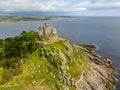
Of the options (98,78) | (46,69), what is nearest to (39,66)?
(46,69)

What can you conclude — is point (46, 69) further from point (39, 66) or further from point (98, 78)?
point (98, 78)

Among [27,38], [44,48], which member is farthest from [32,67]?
[27,38]

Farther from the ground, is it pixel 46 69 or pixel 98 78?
pixel 46 69

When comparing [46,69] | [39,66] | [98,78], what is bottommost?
[98,78]

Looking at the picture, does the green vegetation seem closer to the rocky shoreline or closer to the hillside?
the hillside

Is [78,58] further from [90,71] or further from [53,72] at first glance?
[53,72]

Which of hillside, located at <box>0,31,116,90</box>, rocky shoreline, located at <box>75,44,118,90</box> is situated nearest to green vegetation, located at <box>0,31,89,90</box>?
hillside, located at <box>0,31,116,90</box>

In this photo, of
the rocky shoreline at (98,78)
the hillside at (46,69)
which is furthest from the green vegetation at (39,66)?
the rocky shoreline at (98,78)
